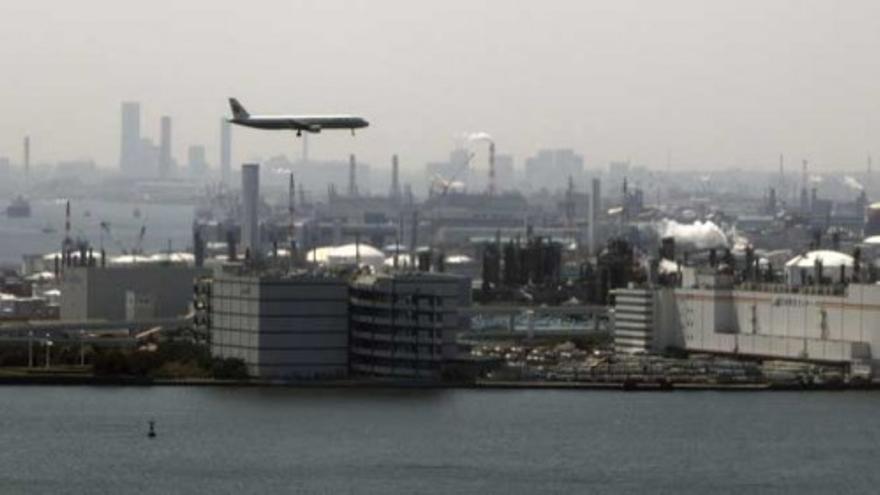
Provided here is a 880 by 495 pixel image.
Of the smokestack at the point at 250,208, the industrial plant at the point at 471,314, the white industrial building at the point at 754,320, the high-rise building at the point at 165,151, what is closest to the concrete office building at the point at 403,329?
the industrial plant at the point at 471,314

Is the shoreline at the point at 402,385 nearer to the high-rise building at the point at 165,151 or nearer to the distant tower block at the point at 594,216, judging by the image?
the distant tower block at the point at 594,216

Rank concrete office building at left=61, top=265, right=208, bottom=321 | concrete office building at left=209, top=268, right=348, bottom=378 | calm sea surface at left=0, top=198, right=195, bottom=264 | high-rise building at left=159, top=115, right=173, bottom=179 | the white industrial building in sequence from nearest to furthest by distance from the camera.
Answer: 1. concrete office building at left=209, top=268, right=348, bottom=378
2. the white industrial building
3. concrete office building at left=61, top=265, right=208, bottom=321
4. calm sea surface at left=0, top=198, right=195, bottom=264
5. high-rise building at left=159, top=115, right=173, bottom=179

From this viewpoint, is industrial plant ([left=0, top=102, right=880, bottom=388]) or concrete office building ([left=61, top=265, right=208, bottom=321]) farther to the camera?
concrete office building ([left=61, top=265, right=208, bottom=321])

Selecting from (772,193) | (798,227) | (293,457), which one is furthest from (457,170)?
(293,457)

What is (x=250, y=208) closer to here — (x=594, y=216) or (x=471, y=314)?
(x=594, y=216)

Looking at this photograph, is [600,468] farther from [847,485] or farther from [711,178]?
[711,178]

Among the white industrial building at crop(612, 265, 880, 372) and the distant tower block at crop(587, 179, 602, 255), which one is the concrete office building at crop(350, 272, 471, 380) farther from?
the distant tower block at crop(587, 179, 602, 255)

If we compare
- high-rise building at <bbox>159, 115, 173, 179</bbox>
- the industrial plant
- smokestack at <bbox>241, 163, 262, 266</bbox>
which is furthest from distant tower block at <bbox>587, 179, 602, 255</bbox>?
high-rise building at <bbox>159, 115, 173, 179</bbox>
